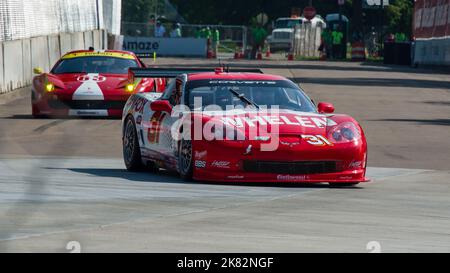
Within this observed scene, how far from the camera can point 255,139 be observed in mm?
12383

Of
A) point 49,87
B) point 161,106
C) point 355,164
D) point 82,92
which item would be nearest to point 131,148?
point 161,106

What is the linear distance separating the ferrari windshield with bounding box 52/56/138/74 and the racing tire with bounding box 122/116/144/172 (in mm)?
9058

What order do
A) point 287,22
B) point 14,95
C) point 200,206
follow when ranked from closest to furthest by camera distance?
point 200,206 → point 14,95 → point 287,22

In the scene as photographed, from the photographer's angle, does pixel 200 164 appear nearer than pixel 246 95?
Yes

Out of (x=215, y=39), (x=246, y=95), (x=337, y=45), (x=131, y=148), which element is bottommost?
(x=337, y=45)

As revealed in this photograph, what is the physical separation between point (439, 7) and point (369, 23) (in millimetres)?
50730

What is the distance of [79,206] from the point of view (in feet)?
33.8

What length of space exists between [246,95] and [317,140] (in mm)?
1412

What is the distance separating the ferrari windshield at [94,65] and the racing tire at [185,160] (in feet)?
36.2

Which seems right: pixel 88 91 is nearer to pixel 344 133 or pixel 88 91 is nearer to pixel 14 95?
pixel 14 95

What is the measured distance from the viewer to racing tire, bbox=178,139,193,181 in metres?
→ 12.6
